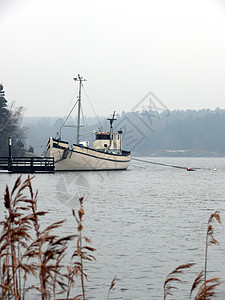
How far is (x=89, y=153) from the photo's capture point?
228 feet

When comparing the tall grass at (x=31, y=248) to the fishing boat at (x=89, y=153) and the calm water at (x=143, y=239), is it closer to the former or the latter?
the calm water at (x=143, y=239)

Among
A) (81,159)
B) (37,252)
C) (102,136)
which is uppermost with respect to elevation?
(102,136)

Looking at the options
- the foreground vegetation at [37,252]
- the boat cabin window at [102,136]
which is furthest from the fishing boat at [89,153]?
the foreground vegetation at [37,252]

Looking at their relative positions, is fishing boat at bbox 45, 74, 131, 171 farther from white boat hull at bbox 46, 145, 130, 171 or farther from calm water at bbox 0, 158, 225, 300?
calm water at bbox 0, 158, 225, 300

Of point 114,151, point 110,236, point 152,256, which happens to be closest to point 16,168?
point 114,151

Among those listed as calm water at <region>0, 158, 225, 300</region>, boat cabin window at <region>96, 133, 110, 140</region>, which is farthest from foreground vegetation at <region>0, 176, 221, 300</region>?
boat cabin window at <region>96, 133, 110, 140</region>

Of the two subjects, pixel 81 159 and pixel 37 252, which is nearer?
pixel 37 252

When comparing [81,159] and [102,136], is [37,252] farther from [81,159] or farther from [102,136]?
[102,136]

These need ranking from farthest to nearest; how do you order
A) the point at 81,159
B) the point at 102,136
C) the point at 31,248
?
the point at 102,136, the point at 81,159, the point at 31,248

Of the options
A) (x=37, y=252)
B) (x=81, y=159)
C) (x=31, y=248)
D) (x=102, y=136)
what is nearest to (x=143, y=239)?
(x=31, y=248)

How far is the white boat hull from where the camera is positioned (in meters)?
68.5

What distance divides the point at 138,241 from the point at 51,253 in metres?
13.6

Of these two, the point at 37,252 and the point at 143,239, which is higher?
the point at 37,252

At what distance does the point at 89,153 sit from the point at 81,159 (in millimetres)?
A: 1306
